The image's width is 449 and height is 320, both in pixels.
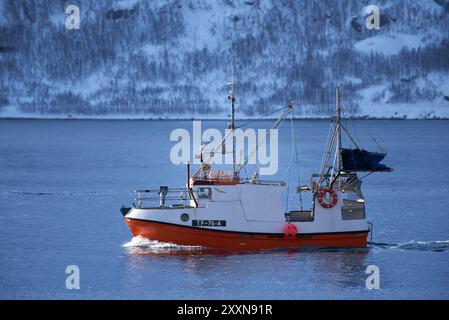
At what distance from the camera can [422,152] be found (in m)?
168

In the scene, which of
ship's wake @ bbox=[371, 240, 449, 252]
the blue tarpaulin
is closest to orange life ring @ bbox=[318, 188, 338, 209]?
the blue tarpaulin

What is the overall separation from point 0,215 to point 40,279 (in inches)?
947

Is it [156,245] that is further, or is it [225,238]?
[156,245]

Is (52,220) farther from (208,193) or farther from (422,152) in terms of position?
(422,152)

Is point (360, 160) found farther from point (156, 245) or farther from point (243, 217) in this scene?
point (156, 245)

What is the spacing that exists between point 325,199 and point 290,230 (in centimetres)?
242

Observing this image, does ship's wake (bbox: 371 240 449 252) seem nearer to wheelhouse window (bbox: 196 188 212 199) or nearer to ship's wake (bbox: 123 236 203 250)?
wheelhouse window (bbox: 196 188 212 199)

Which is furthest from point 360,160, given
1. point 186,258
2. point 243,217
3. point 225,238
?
point 186,258

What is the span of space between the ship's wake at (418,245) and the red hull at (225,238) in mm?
4930

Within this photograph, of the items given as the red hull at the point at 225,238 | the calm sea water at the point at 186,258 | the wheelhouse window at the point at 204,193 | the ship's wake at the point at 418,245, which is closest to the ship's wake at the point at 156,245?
the calm sea water at the point at 186,258

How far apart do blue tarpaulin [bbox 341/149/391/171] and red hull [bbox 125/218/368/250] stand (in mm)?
3668

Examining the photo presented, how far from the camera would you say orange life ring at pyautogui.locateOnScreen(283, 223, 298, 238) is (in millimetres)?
60500

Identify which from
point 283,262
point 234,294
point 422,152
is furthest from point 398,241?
point 422,152

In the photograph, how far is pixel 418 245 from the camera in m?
66.2
